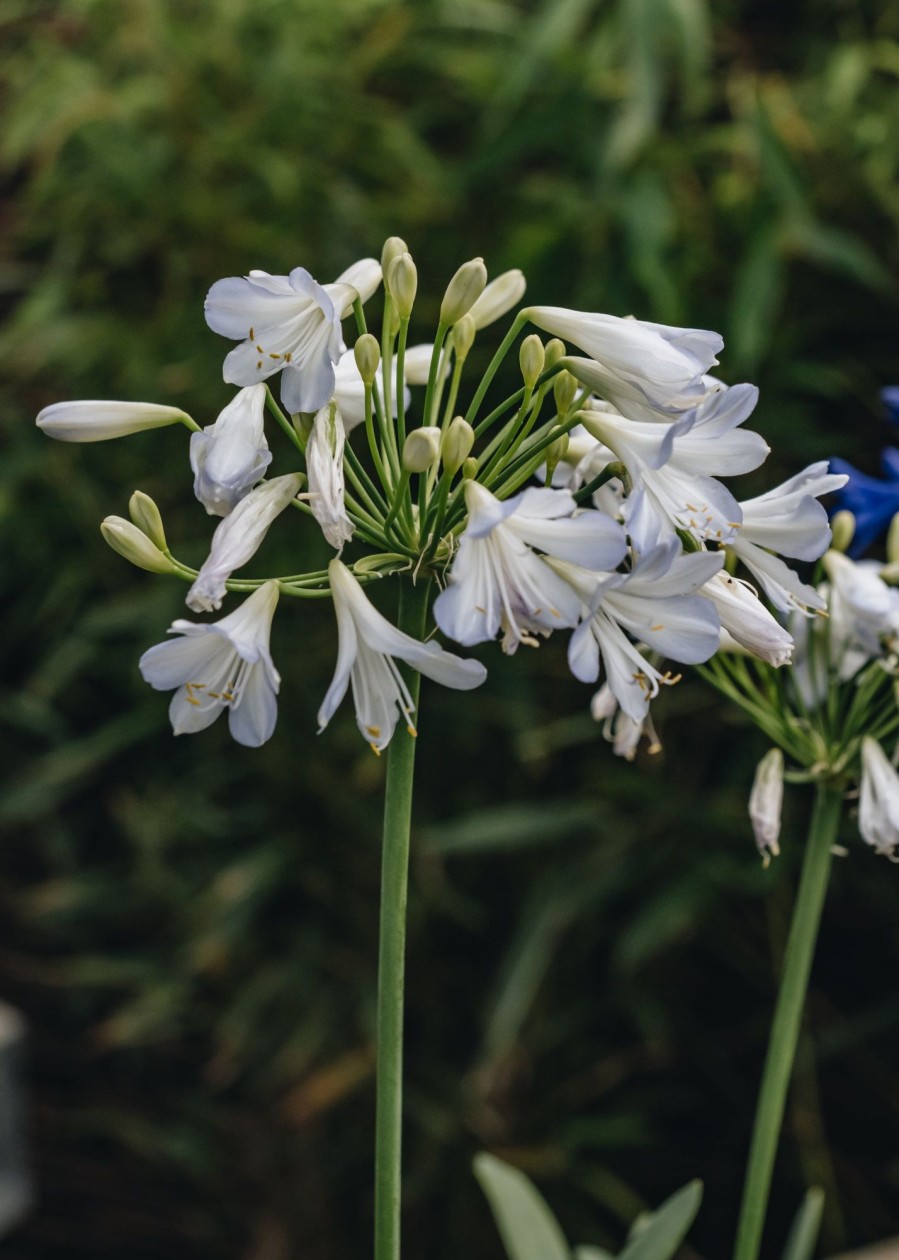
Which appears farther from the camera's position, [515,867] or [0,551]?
[0,551]

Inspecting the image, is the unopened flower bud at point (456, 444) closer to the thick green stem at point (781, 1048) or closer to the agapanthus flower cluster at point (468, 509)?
the agapanthus flower cluster at point (468, 509)

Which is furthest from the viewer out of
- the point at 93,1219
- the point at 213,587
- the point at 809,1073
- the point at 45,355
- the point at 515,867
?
the point at 93,1219

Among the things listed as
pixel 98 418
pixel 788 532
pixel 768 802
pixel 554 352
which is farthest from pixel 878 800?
pixel 98 418

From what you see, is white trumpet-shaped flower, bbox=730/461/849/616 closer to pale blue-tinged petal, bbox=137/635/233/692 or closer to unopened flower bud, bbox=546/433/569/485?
unopened flower bud, bbox=546/433/569/485

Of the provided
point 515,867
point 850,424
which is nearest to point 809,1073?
point 515,867

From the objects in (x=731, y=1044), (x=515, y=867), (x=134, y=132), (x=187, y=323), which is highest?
(x=134, y=132)

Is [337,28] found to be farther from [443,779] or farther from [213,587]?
[213,587]

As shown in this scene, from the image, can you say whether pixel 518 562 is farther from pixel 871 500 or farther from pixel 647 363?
pixel 871 500
